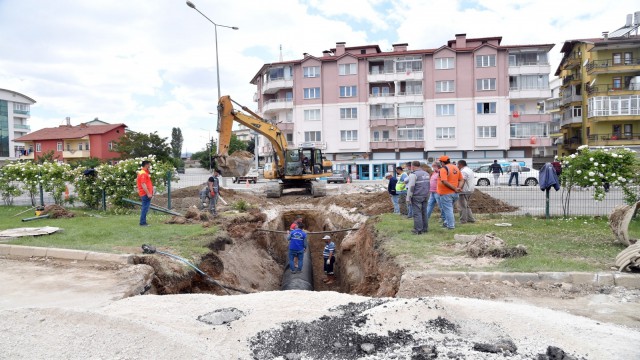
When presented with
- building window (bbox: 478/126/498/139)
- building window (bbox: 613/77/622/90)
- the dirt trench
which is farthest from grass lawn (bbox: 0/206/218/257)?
building window (bbox: 613/77/622/90)

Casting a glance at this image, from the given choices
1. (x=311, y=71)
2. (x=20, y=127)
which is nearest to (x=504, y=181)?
(x=311, y=71)

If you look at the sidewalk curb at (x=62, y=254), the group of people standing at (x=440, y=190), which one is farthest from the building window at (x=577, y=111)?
the sidewalk curb at (x=62, y=254)

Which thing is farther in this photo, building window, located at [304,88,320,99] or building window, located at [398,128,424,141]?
building window, located at [304,88,320,99]

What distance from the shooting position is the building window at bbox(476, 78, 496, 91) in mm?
48812

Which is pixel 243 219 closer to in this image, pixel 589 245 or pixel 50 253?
pixel 50 253

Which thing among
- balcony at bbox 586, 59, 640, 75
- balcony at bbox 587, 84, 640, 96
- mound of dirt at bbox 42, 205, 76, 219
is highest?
balcony at bbox 586, 59, 640, 75

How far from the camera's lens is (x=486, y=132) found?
49250 mm

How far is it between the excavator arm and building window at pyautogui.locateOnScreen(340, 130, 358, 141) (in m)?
27.0

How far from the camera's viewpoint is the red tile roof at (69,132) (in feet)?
207

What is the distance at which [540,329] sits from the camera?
16.3ft

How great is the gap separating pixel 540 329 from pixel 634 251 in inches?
149

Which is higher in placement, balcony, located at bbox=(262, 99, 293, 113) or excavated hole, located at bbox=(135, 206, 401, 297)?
balcony, located at bbox=(262, 99, 293, 113)

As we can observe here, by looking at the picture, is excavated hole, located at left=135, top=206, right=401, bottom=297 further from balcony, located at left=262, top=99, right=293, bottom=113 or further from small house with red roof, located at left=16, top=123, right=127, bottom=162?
small house with red roof, located at left=16, top=123, right=127, bottom=162

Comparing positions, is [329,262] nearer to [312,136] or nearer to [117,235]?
[117,235]
